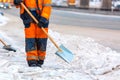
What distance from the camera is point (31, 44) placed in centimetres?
845

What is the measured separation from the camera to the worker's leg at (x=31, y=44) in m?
8.37

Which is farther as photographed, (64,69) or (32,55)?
(32,55)

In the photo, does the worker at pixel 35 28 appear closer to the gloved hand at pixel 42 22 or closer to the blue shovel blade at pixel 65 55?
the gloved hand at pixel 42 22

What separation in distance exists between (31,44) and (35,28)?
31 cm

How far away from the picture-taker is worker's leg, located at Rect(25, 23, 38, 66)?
27.5 feet

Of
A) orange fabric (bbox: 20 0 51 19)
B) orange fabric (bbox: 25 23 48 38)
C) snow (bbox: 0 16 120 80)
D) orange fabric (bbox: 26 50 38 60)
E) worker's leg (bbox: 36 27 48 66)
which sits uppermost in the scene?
orange fabric (bbox: 20 0 51 19)

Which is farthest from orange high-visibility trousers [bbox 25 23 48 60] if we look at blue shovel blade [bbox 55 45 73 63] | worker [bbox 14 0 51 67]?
blue shovel blade [bbox 55 45 73 63]

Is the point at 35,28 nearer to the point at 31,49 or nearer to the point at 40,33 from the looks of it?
the point at 40,33

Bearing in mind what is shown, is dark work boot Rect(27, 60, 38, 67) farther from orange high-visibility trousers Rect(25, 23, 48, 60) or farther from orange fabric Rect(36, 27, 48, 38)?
orange fabric Rect(36, 27, 48, 38)

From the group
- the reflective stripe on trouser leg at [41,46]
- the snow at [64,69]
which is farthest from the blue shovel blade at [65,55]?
the reflective stripe on trouser leg at [41,46]

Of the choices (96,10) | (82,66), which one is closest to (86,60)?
(82,66)

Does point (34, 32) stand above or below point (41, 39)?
above

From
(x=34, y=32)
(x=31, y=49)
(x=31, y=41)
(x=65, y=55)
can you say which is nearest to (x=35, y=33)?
(x=34, y=32)

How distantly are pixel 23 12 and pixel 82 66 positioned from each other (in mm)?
1531
